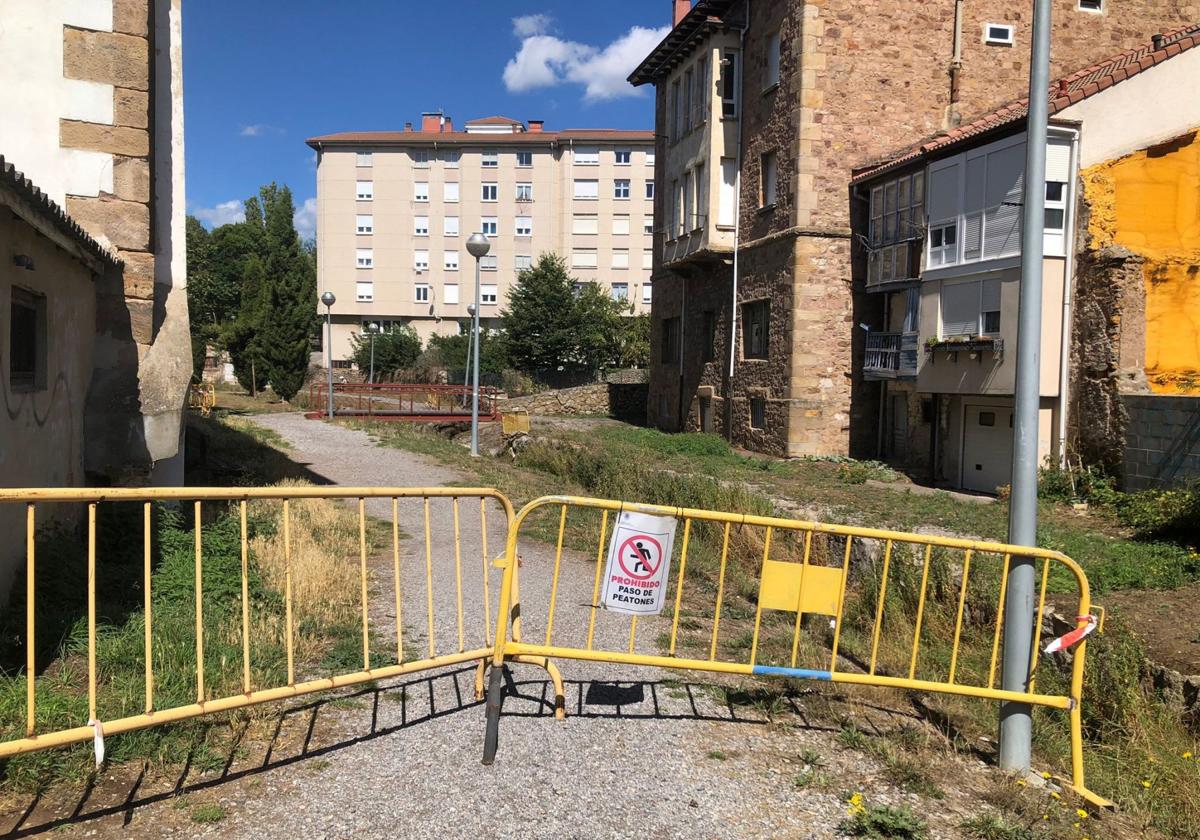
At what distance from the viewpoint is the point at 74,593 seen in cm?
559

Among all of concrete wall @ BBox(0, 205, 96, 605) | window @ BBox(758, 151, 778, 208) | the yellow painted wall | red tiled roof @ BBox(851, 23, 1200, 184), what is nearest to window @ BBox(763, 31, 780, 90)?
window @ BBox(758, 151, 778, 208)

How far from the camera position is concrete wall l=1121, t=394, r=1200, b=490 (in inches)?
544

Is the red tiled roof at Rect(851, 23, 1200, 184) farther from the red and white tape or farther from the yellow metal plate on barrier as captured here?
the yellow metal plate on barrier

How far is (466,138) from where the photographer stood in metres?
57.8

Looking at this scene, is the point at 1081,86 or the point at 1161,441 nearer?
the point at 1161,441

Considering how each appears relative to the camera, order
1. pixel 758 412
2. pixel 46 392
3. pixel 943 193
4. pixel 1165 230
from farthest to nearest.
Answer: pixel 758 412, pixel 943 193, pixel 1165 230, pixel 46 392

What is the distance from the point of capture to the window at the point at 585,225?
195 ft

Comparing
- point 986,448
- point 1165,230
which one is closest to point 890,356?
point 986,448

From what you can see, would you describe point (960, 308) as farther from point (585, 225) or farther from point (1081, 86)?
point (585, 225)

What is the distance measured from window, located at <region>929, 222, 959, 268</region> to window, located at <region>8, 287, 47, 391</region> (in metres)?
16.9

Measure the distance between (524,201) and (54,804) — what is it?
191 ft

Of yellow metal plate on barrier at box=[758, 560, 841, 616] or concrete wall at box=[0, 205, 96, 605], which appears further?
concrete wall at box=[0, 205, 96, 605]

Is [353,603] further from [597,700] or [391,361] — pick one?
[391,361]

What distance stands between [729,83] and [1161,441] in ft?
49.1
